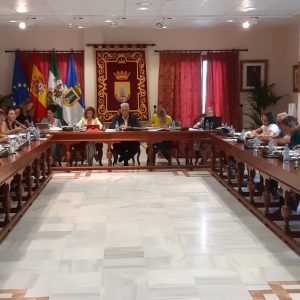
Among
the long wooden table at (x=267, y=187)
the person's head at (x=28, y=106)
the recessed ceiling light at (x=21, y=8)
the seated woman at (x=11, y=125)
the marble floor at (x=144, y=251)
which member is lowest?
the marble floor at (x=144, y=251)

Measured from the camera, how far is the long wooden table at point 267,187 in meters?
4.57

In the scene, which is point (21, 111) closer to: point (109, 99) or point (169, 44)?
point (109, 99)

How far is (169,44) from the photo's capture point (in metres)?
11.2

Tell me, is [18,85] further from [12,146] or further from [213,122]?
[12,146]

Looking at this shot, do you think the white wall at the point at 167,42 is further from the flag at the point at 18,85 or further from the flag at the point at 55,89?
the flag at the point at 55,89

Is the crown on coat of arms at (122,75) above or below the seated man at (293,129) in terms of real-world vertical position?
above

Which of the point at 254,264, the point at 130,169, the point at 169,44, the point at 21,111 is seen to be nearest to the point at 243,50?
the point at 169,44

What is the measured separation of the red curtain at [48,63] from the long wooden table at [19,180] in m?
3.19

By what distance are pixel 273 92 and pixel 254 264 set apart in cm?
780

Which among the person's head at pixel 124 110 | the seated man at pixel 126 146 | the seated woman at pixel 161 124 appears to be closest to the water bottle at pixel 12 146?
the seated man at pixel 126 146

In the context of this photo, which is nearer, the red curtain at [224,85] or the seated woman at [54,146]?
the seated woman at [54,146]

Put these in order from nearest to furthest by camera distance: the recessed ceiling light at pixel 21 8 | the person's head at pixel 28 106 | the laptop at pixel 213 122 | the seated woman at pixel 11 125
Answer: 1. the recessed ceiling light at pixel 21 8
2. the seated woman at pixel 11 125
3. the laptop at pixel 213 122
4. the person's head at pixel 28 106

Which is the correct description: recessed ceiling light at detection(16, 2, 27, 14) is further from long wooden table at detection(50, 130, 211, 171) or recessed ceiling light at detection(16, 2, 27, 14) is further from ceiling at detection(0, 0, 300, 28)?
long wooden table at detection(50, 130, 211, 171)

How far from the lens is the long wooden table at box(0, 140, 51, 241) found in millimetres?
5062
